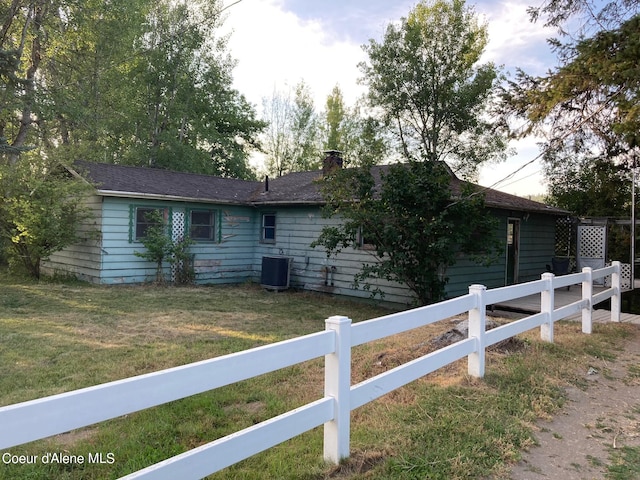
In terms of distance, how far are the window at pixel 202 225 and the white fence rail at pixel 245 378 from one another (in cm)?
1046

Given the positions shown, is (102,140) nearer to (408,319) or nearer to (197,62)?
(197,62)

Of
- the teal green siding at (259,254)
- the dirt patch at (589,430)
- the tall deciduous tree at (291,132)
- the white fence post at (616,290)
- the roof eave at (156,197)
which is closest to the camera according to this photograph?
the dirt patch at (589,430)

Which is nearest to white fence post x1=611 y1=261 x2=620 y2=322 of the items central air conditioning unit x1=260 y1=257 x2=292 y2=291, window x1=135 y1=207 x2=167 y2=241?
central air conditioning unit x1=260 y1=257 x2=292 y2=291

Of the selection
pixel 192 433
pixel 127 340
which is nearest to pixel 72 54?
pixel 127 340

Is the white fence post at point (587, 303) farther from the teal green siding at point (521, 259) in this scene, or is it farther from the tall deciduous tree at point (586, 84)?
the teal green siding at point (521, 259)

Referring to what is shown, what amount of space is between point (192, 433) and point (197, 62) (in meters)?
27.1

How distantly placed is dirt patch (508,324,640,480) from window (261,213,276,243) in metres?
10.2

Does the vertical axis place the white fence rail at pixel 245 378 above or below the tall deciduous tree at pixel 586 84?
below

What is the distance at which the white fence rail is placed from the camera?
1.59m

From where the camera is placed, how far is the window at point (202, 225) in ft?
44.2

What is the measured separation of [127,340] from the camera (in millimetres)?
6375

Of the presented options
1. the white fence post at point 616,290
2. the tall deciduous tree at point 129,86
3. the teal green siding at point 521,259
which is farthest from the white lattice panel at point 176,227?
the white fence post at point 616,290

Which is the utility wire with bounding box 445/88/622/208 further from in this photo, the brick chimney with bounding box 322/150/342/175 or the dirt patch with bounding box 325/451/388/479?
the dirt patch with bounding box 325/451/388/479

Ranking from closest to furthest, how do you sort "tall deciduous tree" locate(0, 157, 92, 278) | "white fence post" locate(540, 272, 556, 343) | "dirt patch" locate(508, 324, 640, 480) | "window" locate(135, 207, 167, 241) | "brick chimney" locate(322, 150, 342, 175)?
1. "dirt patch" locate(508, 324, 640, 480)
2. "white fence post" locate(540, 272, 556, 343)
3. "tall deciduous tree" locate(0, 157, 92, 278)
4. "window" locate(135, 207, 167, 241)
5. "brick chimney" locate(322, 150, 342, 175)
